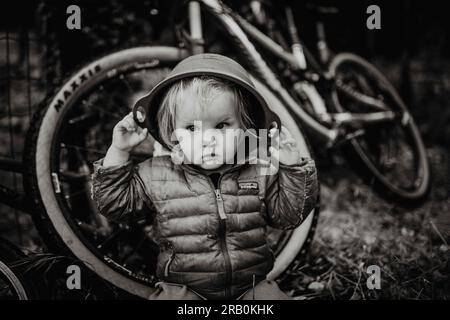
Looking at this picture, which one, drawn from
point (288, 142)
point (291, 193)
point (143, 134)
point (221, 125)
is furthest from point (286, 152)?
point (143, 134)

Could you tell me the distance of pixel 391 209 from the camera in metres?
3.09

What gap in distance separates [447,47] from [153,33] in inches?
134

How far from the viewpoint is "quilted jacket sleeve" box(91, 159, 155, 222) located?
1.66 meters

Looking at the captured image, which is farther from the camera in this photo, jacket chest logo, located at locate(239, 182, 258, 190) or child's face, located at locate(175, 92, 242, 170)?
jacket chest logo, located at locate(239, 182, 258, 190)

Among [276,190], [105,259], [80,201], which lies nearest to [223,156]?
[276,190]

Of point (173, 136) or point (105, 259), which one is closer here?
point (173, 136)

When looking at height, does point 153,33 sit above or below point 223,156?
above

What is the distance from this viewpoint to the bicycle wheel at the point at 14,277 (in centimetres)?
171

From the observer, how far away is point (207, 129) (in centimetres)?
160

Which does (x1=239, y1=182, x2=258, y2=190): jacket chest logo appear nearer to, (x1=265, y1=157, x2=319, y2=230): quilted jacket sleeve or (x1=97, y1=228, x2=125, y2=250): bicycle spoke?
(x1=265, y1=157, x2=319, y2=230): quilted jacket sleeve

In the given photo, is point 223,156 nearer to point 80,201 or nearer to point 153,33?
point 80,201

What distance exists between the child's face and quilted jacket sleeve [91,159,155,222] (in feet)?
0.80

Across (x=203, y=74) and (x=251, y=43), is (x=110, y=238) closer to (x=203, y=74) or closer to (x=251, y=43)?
(x=203, y=74)

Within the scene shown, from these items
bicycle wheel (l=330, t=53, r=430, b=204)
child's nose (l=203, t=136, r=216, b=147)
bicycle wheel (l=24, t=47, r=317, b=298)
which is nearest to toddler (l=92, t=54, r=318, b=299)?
child's nose (l=203, t=136, r=216, b=147)
